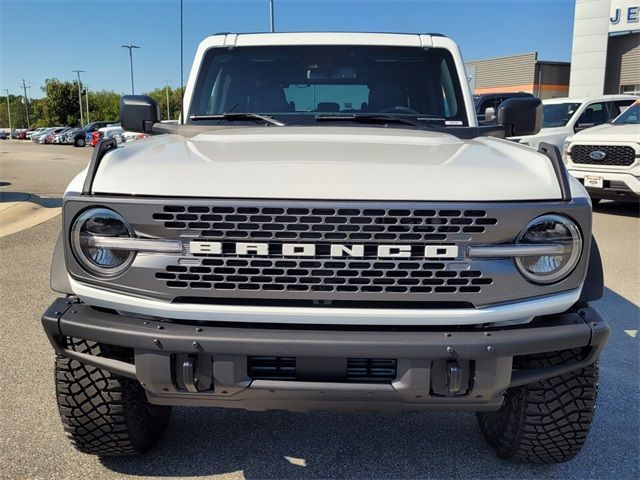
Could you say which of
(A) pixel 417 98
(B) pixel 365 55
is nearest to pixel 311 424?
(A) pixel 417 98

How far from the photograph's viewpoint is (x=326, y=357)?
2.04 metres

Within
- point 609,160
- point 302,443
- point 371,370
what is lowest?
point 302,443

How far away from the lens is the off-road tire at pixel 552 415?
247 cm

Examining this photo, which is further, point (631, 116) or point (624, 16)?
point (624, 16)

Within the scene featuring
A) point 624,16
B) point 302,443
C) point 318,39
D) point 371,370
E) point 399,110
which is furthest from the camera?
point 624,16

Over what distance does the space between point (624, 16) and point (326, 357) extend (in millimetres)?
28177

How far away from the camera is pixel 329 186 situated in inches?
81.5

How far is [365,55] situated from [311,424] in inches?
87.5

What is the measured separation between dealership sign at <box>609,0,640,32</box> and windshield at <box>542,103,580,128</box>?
52.2ft

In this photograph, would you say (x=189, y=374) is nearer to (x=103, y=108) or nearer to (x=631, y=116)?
(x=631, y=116)

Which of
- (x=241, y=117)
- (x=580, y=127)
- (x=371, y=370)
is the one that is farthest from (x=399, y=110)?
(x=580, y=127)

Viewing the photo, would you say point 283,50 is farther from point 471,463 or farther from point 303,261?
point 471,463

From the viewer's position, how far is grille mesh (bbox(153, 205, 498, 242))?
204cm

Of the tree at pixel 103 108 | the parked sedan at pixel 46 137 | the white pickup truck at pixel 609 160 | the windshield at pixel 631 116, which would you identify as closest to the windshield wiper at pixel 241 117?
the white pickup truck at pixel 609 160
